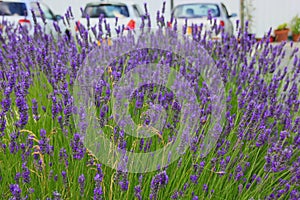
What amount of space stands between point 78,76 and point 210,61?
115 centimetres

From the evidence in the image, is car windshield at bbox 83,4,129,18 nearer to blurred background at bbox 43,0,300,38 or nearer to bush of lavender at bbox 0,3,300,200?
blurred background at bbox 43,0,300,38

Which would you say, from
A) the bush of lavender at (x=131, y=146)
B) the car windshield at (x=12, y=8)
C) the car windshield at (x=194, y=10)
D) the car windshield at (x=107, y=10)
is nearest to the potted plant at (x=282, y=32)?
the car windshield at (x=194, y=10)

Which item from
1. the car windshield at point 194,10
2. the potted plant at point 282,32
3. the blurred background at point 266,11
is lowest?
the potted plant at point 282,32

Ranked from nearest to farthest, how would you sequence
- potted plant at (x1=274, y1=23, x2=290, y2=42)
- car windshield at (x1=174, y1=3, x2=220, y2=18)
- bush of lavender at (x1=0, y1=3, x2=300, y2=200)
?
bush of lavender at (x1=0, y1=3, x2=300, y2=200) < car windshield at (x1=174, y1=3, x2=220, y2=18) < potted plant at (x1=274, y1=23, x2=290, y2=42)

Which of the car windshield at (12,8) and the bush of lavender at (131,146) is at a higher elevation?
the car windshield at (12,8)

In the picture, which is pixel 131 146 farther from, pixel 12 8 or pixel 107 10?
pixel 107 10

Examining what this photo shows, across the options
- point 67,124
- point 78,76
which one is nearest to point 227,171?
point 67,124

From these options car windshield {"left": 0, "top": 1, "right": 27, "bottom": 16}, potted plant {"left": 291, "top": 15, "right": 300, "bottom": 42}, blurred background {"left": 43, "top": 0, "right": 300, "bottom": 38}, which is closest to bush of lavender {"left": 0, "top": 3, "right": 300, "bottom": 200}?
car windshield {"left": 0, "top": 1, "right": 27, "bottom": 16}

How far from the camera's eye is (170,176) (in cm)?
185

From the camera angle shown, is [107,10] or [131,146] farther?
[107,10]

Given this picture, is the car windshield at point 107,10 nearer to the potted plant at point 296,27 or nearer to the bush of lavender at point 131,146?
the bush of lavender at point 131,146

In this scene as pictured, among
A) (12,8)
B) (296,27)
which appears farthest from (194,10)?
(296,27)

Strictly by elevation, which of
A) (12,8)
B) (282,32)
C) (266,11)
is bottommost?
(282,32)

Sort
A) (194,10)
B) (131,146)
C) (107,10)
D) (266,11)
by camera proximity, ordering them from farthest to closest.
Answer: (266,11) < (194,10) < (107,10) < (131,146)
